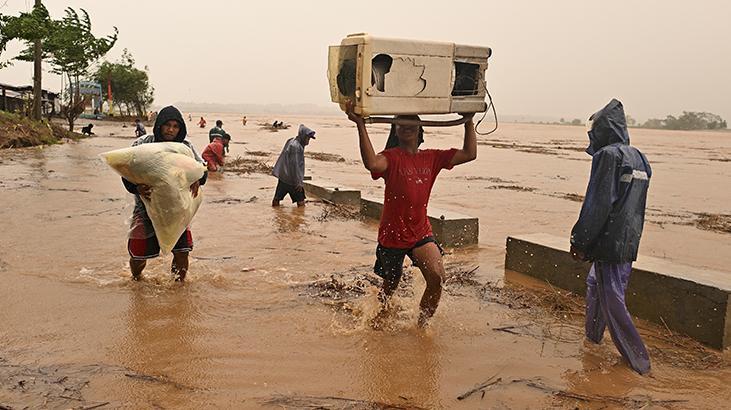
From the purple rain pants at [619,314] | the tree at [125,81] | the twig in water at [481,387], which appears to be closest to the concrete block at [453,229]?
the purple rain pants at [619,314]

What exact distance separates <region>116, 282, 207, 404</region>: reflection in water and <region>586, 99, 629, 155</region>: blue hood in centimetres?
→ 278

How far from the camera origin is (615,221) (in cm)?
379

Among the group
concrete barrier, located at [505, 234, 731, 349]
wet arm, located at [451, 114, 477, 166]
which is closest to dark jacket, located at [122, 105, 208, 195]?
wet arm, located at [451, 114, 477, 166]

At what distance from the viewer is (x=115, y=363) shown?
3576mm

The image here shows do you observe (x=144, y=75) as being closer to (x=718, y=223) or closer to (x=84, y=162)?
(x=84, y=162)

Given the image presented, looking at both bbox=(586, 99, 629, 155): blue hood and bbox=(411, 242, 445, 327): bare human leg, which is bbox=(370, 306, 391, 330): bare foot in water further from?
bbox=(586, 99, 629, 155): blue hood

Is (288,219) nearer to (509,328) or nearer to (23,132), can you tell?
(509,328)

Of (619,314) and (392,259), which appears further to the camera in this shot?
(392,259)

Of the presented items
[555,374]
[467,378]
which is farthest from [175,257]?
[555,374]

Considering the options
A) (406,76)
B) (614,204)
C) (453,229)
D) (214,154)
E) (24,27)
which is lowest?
(453,229)

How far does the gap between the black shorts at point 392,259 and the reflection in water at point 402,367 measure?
16.1 inches

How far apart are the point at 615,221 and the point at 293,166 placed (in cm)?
668

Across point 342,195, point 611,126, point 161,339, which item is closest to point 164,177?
point 161,339

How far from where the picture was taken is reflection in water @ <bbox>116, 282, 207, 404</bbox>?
339 centimetres
